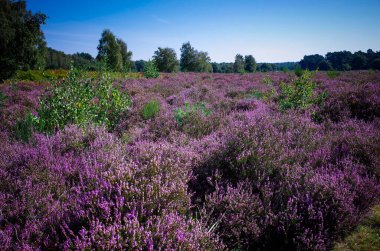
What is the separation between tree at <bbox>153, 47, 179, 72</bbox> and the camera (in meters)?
56.2

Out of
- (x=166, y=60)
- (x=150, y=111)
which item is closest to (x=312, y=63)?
(x=166, y=60)

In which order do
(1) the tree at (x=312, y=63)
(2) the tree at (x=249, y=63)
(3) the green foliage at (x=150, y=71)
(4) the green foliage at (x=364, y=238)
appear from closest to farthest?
(4) the green foliage at (x=364, y=238) → (3) the green foliage at (x=150, y=71) → (2) the tree at (x=249, y=63) → (1) the tree at (x=312, y=63)

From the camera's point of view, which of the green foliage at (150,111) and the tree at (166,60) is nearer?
the green foliage at (150,111)

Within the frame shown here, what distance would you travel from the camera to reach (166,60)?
56.3 meters

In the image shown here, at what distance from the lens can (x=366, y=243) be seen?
223 centimetres

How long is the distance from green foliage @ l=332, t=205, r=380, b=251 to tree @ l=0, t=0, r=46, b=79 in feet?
69.4

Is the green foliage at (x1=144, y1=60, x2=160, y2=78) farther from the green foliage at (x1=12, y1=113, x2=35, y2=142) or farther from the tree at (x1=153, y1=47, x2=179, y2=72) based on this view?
the tree at (x1=153, y1=47, x2=179, y2=72)

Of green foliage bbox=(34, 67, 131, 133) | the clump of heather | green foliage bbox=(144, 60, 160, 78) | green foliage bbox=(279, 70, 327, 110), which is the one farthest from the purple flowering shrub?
green foliage bbox=(144, 60, 160, 78)

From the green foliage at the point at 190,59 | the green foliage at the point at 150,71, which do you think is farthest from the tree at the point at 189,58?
the green foliage at the point at 150,71

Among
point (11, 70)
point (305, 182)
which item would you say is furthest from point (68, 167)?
point (11, 70)

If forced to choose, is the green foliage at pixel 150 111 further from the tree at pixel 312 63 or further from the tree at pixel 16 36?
the tree at pixel 312 63

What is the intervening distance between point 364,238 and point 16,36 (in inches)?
971

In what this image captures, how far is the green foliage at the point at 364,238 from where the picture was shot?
86.2 inches

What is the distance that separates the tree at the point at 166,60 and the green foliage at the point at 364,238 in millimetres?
56059
